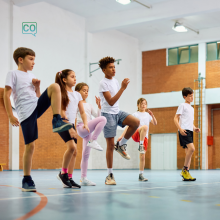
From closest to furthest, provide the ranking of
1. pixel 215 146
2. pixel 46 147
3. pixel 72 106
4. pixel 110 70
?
pixel 72 106, pixel 110 70, pixel 46 147, pixel 215 146

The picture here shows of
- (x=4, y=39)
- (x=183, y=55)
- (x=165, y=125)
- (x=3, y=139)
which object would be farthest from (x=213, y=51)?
(x=3, y=139)

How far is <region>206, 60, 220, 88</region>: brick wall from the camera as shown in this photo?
14875 millimetres

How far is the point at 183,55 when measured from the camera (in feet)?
52.4

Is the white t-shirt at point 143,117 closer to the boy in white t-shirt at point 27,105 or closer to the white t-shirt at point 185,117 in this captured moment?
the white t-shirt at point 185,117

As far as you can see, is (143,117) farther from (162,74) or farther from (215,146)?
(162,74)

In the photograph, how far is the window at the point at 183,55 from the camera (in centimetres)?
1566

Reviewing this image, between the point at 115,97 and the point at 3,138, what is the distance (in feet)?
25.1

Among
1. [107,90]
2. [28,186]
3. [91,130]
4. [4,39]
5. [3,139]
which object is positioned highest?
[4,39]

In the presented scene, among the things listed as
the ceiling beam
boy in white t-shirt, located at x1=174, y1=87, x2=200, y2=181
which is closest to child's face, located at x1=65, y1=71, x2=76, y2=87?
boy in white t-shirt, located at x1=174, y1=87, x2=200, y2=181

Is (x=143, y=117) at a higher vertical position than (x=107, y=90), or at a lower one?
lower

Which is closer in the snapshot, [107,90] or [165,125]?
[107,90]

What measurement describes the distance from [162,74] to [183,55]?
138 cm

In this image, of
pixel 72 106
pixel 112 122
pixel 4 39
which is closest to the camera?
pixel 72 106

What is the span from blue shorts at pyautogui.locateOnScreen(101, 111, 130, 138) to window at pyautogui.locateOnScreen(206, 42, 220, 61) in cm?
1169
